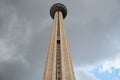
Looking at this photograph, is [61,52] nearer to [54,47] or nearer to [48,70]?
[54,47]

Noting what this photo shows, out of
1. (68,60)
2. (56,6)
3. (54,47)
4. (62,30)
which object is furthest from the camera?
(56,6)

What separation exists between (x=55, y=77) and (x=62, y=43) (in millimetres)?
12082

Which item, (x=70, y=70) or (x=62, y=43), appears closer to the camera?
(x=70, y=70)

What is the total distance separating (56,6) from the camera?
69312 millimetres

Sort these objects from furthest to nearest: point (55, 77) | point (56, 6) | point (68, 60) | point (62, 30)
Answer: point (56, 6) < point (62, 30) < point (68, 60) < point (55, 77)

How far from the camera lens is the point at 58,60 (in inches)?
1795

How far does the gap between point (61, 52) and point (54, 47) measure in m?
2.80

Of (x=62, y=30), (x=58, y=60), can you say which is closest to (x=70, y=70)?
(x=58, y=60)

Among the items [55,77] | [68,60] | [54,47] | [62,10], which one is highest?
[62,10]

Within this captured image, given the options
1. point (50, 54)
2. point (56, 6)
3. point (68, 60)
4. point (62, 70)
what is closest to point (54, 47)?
point (50, 54)

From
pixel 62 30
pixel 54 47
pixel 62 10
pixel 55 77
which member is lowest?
pixel 55 77

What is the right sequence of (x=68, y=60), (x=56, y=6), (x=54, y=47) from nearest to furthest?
(x=68, y=60) → (x=54, y=47) → (x=56, y=6)

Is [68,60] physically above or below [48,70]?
above

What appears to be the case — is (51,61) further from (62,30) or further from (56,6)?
(56,6)
